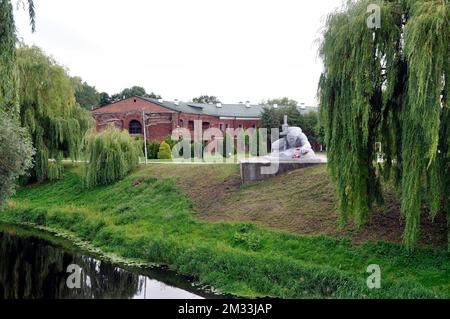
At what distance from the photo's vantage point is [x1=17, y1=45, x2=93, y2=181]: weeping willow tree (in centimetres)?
2314

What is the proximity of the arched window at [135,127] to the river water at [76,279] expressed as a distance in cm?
2669

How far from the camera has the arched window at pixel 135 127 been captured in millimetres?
41169

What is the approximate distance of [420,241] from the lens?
33.6ft

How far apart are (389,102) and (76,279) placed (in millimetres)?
8725

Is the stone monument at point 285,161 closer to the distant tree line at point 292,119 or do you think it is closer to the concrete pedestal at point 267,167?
the concrete pedestal at point 267,167

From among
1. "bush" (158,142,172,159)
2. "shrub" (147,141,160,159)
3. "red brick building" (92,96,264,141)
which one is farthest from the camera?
"red brick building" (92,96,264,141)

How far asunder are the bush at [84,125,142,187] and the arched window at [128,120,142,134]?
18.5 m

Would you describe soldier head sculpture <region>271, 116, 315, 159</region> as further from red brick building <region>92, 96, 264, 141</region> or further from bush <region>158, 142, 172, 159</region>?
red brick building <region>92, 96, 264, 141</region>

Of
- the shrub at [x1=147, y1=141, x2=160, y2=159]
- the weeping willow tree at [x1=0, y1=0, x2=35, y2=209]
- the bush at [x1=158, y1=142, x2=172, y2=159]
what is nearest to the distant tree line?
the bush at [x1=158, y1=142, x2=172, y2=159]

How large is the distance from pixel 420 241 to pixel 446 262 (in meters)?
0.96

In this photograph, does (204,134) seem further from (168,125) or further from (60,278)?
(60,278)

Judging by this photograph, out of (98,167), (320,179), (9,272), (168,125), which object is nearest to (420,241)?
(320,179)

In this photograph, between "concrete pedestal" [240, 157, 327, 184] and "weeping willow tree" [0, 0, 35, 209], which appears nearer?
"weeping willow tree" [0, 0, 35, 209]

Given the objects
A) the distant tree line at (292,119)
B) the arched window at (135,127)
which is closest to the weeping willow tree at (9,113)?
the arched window at (135,127)
